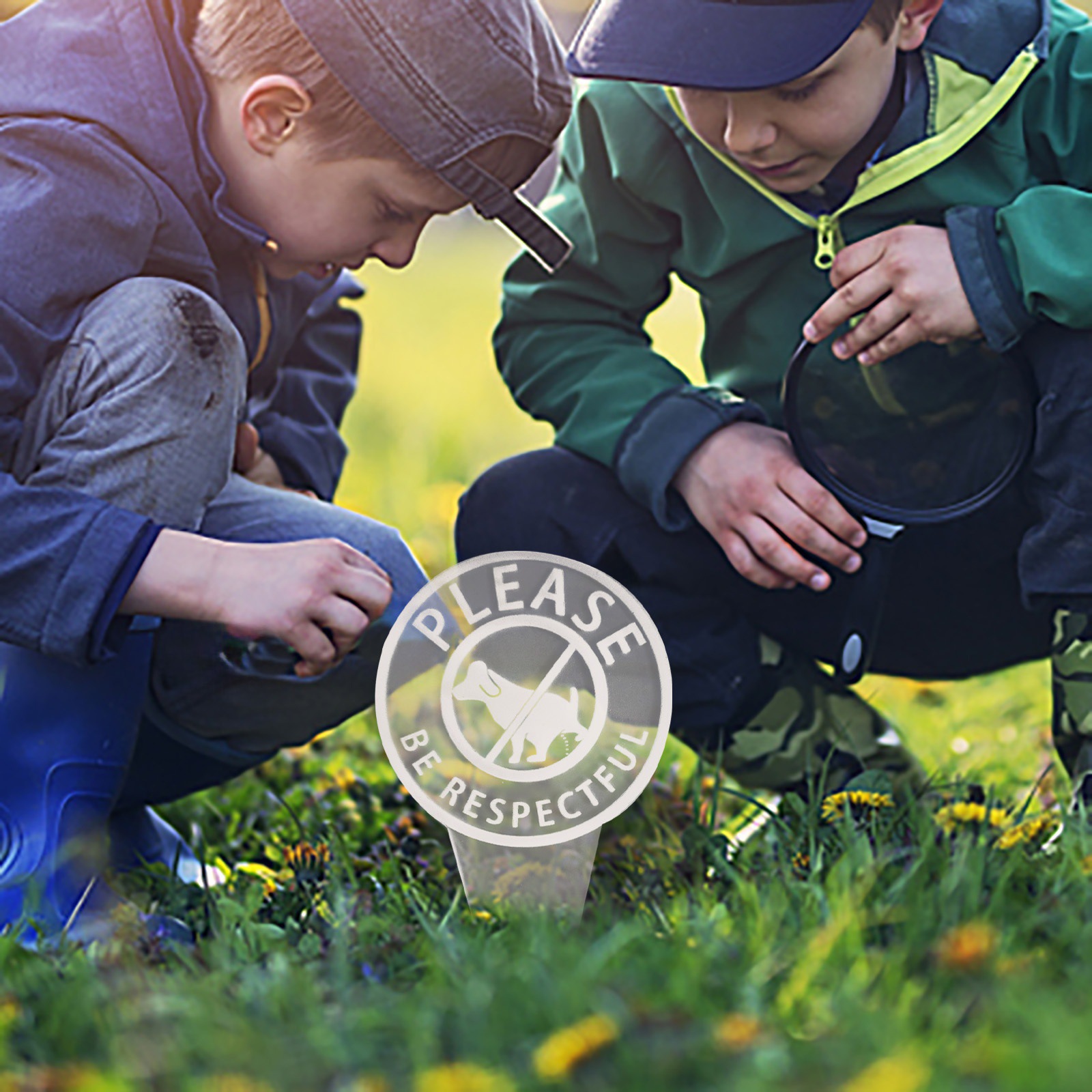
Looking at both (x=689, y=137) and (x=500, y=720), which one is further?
(x=689, y=137)

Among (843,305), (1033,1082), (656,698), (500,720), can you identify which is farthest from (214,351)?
(1033,1082)

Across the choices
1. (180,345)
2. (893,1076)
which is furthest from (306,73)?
(893,1076)

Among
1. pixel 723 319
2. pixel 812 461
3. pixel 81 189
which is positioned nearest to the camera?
pixel 81 189

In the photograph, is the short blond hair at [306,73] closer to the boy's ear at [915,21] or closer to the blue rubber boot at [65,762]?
the boy's ear at [915,21]

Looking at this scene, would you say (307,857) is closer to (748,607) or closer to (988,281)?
(748,607)

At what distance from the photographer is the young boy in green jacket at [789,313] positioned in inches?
62.9

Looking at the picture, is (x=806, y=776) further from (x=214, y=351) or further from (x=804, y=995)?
(x=214, y=351)

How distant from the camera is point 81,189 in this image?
4.88 feet

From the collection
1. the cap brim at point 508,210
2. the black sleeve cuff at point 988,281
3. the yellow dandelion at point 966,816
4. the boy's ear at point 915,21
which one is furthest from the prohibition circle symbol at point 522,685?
the boy's ear at point 915,21

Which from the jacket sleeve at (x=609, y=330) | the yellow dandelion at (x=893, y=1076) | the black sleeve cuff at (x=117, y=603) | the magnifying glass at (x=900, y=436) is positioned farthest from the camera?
the jacket sleeve at (x=609, y=330)

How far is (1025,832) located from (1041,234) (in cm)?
68

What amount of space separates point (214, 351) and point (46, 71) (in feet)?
1.24

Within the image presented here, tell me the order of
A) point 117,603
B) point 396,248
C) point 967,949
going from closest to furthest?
point 967,949
point 117,603
point 396,248

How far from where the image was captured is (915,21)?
166 centimetres
